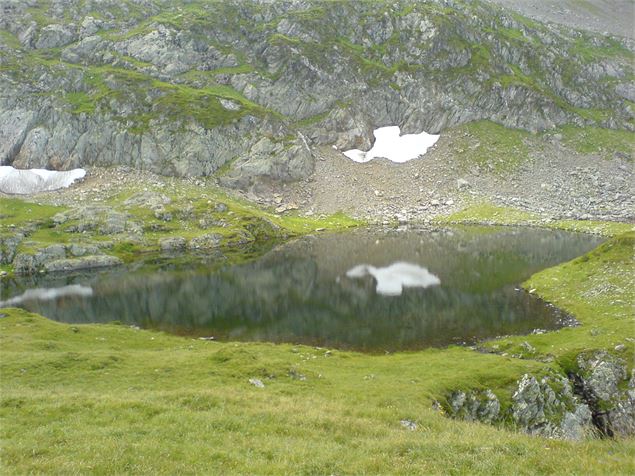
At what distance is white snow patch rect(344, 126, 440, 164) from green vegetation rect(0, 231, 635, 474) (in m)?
130

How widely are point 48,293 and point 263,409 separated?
204ft

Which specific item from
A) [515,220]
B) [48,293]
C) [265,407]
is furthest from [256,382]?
[515,220]

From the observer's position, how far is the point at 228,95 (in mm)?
174125

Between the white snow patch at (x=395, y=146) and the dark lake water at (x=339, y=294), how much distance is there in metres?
73.7

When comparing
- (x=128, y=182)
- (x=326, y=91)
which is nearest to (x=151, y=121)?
(x=128, y=182)

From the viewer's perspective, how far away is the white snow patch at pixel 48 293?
Result: 6444 cm

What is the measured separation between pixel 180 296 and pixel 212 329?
16547 millimetres

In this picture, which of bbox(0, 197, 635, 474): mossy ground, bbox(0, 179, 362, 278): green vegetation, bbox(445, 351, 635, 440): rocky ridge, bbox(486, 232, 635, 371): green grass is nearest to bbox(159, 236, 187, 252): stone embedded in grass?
bbox(0, 179, 362, 278): green vegetation

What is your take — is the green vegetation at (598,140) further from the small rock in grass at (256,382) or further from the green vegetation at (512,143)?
the small rock in grass at (256,382)

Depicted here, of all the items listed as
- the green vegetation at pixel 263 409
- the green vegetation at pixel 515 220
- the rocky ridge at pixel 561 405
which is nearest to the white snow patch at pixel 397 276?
the green vegetation at pixel 263 409

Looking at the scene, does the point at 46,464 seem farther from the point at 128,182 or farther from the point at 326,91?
the point at 326,91

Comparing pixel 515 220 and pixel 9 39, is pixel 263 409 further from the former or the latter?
pixel 9 39

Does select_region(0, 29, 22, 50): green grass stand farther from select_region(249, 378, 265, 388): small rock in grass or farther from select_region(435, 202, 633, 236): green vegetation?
select_region(249, 378, 265, 388): small rock in grass

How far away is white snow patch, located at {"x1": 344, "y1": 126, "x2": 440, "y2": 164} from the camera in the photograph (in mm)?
168125
